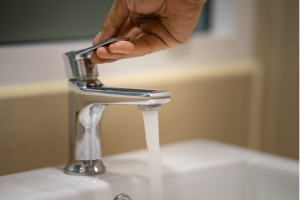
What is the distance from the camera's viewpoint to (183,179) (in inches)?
19.6

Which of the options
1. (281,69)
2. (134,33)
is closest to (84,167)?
(134,33)

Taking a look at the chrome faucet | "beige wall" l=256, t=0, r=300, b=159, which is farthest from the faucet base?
"beige wall" l=256, t=0, r=300, b=159

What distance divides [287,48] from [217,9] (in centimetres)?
20

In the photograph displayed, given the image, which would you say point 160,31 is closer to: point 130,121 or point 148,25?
point 148,25

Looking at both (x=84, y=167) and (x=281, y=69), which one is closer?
(x=84, y=167)

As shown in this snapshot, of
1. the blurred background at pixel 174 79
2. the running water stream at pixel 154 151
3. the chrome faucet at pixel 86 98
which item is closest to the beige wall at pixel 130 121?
the blurred background at pixel 174 79

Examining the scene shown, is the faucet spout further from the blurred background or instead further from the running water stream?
the blurred background

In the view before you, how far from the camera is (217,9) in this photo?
0.83m

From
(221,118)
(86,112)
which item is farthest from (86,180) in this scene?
(221,118)

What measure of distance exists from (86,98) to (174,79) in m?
0.29

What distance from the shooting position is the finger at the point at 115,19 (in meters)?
0.43

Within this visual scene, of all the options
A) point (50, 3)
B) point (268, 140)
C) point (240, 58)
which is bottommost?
point (268, 140)

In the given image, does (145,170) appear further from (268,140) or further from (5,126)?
(268,140)

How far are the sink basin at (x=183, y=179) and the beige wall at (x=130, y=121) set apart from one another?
0.07m
